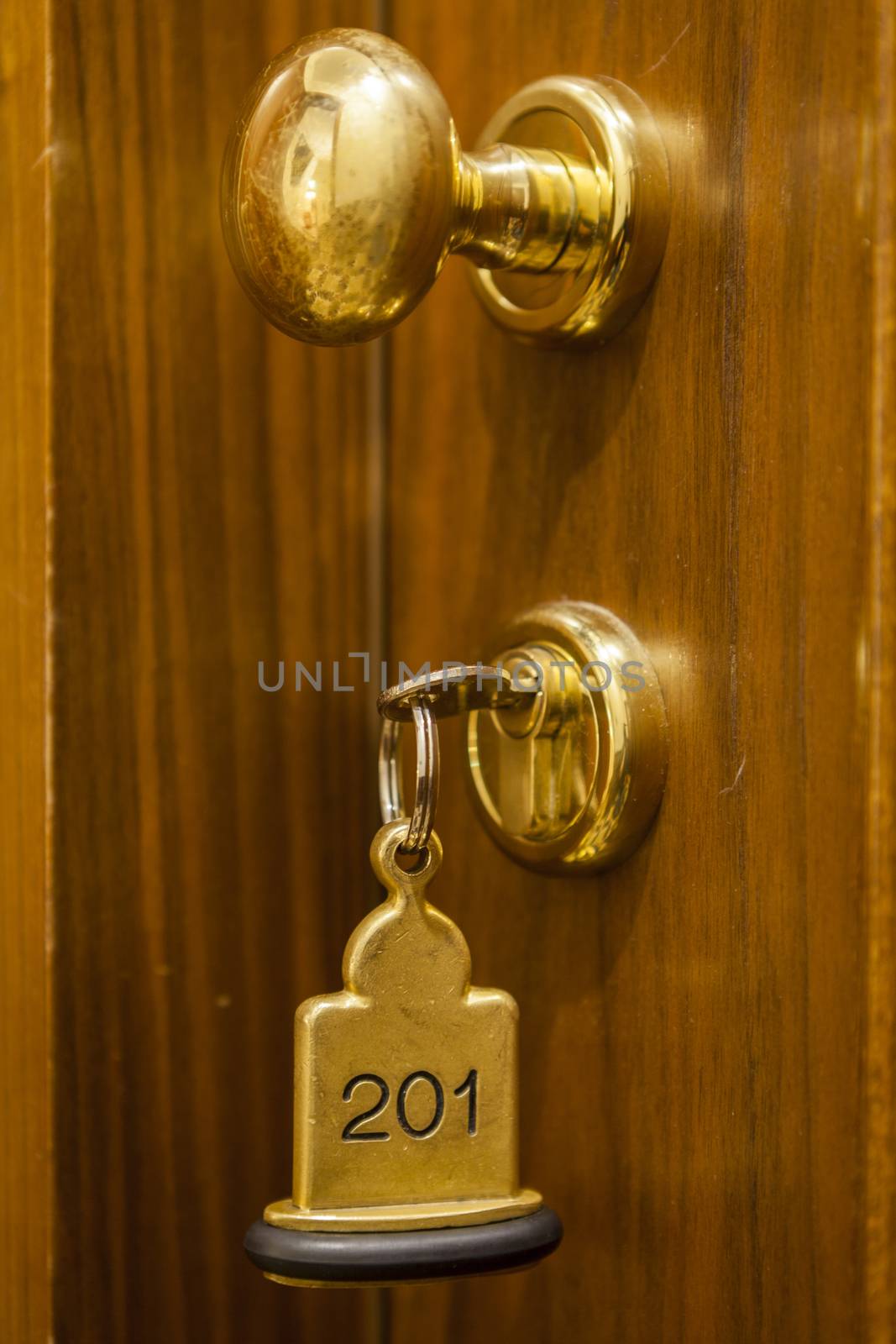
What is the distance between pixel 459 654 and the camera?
1.50ft

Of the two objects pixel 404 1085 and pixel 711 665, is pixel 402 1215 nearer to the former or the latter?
pixel 404 1085

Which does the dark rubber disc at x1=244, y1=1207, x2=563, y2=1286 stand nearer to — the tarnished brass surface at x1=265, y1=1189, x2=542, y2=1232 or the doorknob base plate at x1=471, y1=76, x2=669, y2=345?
the tarnished brass surface at x1=265, y1=1189, x2=542, y2=1232

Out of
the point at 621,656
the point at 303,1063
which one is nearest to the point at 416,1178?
the point at 303,1063

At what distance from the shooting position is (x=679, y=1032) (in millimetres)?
351

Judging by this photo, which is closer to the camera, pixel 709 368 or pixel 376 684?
pixel 709 368

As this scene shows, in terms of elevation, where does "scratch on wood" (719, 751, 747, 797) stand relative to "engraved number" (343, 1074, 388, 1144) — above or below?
Result: above

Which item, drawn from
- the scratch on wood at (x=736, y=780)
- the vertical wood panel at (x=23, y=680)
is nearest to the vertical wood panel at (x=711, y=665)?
the scratch on wood at (x=736, y=780)

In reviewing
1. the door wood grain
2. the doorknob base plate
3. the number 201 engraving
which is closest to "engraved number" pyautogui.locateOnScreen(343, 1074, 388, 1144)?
the number 201 engraving

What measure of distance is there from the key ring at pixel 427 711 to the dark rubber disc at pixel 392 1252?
10 cm

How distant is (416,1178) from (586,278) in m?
0.25

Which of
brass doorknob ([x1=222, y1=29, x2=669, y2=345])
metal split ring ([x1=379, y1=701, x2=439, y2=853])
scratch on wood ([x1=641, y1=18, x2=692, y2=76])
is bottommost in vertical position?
metal split ring ([x1=379, y1=701, x2=439, y2=853])

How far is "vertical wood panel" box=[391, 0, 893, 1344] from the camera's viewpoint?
11.5 inches

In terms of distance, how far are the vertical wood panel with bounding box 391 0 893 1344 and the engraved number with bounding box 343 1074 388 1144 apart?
80mm

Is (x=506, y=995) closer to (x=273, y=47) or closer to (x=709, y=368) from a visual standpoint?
(x=709, y=368)
